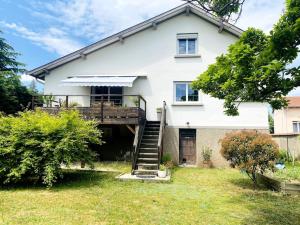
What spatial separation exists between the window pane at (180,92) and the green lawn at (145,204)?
348 inches

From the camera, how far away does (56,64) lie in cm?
2250

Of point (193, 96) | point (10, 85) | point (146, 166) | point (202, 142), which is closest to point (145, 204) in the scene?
point (146, 166)

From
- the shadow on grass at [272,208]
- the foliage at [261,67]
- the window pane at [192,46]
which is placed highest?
the window pane at [192,46]

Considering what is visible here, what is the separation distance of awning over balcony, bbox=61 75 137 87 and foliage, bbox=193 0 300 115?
454 inches

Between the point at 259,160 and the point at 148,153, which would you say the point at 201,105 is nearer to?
the point at 148,153

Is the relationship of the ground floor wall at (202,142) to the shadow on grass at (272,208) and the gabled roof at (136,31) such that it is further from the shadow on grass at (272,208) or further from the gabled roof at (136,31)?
the shadow on grass at (272,208)

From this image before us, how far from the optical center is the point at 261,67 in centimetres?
662

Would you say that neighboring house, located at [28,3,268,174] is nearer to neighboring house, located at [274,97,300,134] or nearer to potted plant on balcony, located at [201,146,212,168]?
potted plant on balcony, located at [201,146,212,168]

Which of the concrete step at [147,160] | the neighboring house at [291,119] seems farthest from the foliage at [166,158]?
the neighboring house at [291,119]

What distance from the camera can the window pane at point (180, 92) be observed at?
70.2ft

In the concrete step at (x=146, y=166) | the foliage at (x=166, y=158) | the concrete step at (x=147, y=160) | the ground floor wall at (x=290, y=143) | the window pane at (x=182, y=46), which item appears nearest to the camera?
the concrete step at (x=146, y=166)

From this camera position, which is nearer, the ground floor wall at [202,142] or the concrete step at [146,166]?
the concrete step at [146,166]

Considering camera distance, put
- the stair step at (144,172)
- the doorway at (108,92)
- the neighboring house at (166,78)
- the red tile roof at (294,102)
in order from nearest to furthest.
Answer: the stair step at (144,172) → the neighboring house at (166,78) → the doorway at (108,92) → the red tile roof at (294,102)

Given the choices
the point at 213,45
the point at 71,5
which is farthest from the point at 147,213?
the point at 213,45
